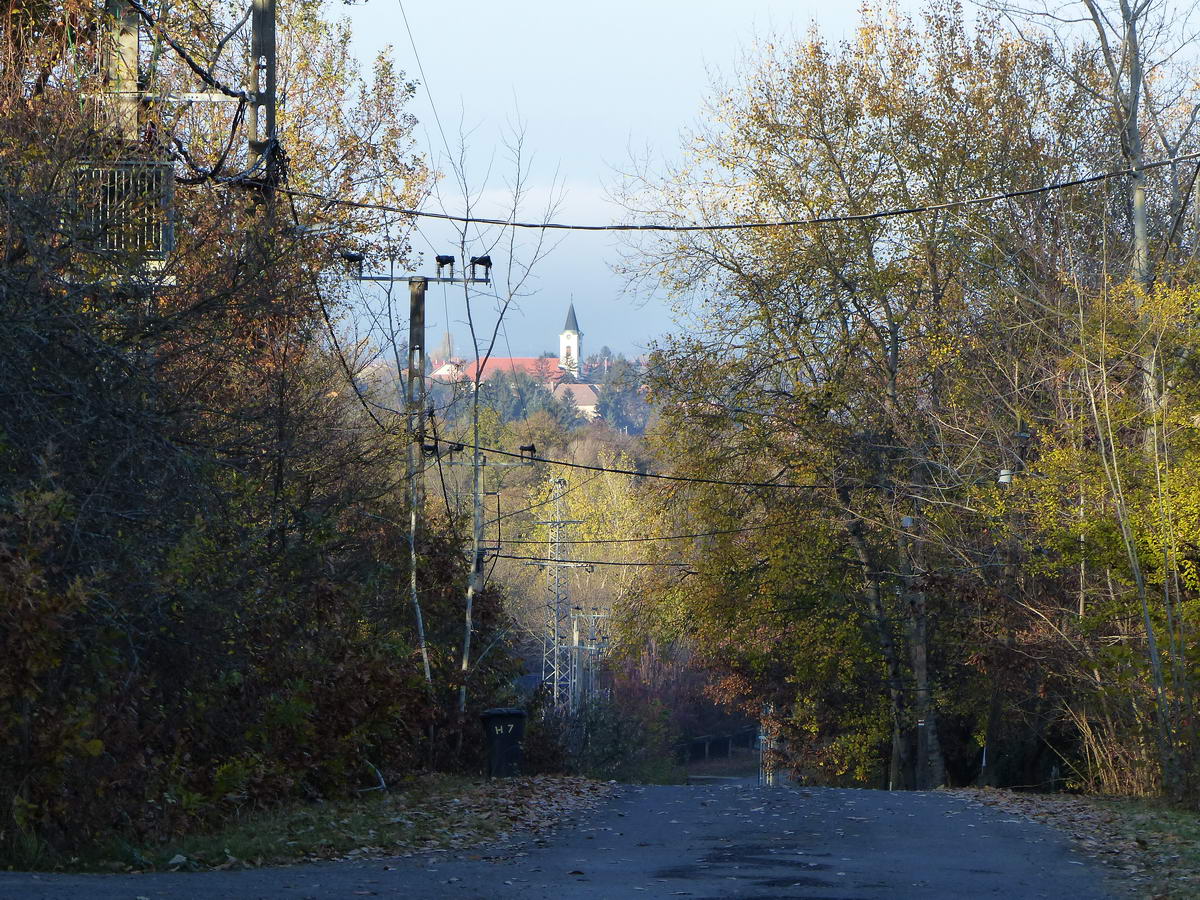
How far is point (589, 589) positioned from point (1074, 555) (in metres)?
54.8

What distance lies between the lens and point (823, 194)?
2998cm

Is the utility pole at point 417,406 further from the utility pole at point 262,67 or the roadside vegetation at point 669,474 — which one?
the utility pole at point 262,67

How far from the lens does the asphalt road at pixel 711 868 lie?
8.67m

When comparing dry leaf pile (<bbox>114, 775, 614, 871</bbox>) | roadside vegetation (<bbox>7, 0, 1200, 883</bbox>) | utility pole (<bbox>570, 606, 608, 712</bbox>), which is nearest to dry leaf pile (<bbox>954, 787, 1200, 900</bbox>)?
roadside vegetation (<bbox>7, 0, 1200, 883</bbox>)

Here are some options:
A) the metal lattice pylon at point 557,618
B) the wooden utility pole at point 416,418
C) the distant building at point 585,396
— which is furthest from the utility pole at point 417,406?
the distant building at point 585,396

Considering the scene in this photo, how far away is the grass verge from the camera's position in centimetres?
991

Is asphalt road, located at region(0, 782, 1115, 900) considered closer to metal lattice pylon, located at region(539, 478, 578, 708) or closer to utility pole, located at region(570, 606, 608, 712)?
metal lattice pylon, located at region(539, 478, 578, 708)

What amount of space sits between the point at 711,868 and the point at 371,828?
3256 mm

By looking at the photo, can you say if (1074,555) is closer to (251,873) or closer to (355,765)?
(355,765)

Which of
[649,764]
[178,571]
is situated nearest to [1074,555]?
[178,571]

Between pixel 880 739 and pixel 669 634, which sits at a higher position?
pixel 669 634

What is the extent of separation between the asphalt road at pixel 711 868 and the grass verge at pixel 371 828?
45 centimetres

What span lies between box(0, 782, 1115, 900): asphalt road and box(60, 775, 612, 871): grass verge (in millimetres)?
446

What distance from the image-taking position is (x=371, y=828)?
480 inches
